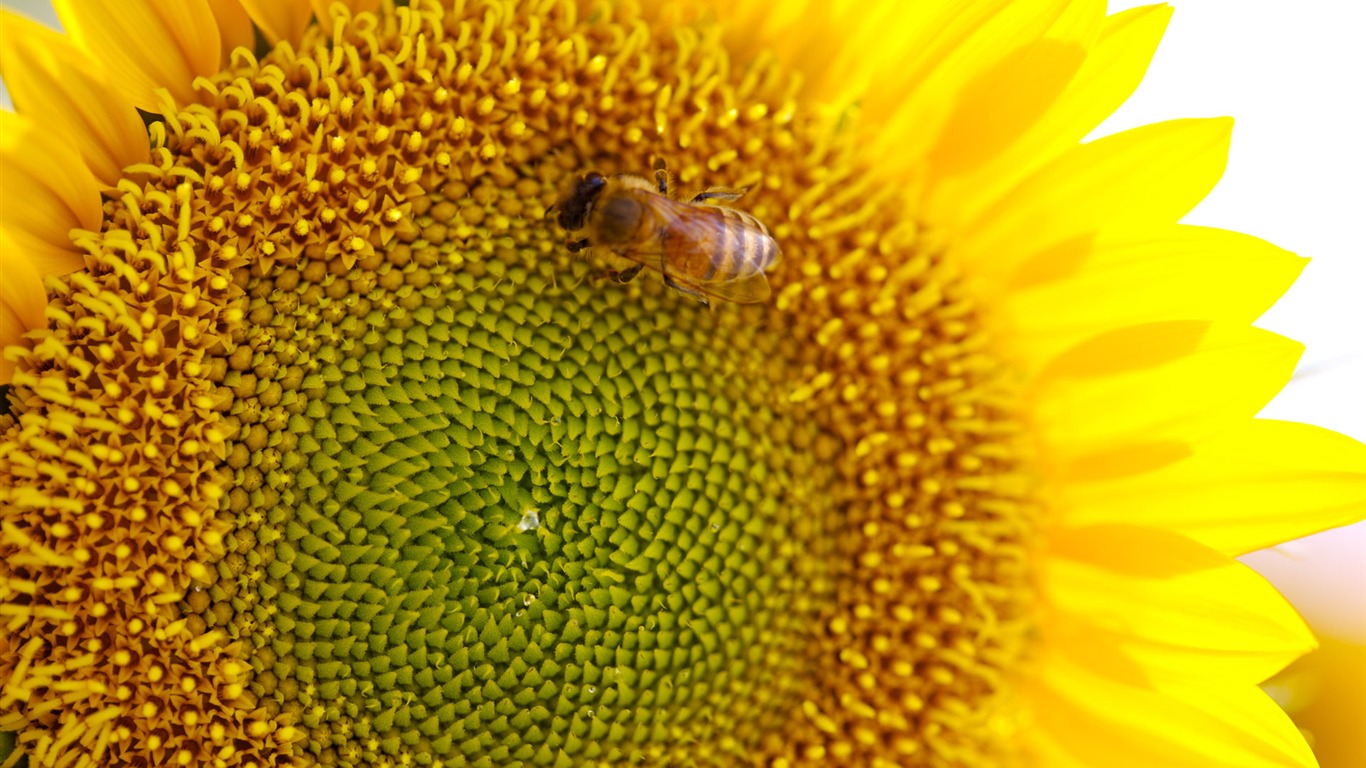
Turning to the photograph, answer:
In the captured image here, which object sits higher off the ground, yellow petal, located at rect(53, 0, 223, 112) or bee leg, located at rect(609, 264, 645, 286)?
bee leg, located at rect(609, 264, 645, 286)

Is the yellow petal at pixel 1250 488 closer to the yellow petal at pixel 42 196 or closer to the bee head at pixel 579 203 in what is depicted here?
the bee head at pixel 579 203

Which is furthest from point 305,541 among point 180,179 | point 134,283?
Answer: point 180,179

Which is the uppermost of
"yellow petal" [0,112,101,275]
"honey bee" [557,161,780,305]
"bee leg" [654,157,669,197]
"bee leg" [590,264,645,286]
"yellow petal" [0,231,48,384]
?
"bee leg" [654,157,669,197]

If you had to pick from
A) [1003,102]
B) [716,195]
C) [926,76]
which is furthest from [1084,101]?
[716,195]

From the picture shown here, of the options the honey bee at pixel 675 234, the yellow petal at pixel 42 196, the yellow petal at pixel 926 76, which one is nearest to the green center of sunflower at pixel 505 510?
the honey bee at pixel 675 234

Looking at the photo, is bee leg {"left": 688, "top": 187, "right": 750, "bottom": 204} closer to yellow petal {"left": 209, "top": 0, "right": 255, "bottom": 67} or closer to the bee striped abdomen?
the bee striped abdomen

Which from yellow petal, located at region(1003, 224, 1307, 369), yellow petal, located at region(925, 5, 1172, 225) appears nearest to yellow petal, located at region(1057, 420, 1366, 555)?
yellow petal, located at region(1003, 224, 1307, 369)

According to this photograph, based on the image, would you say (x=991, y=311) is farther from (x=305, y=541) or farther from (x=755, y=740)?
(x=305, y=541)
